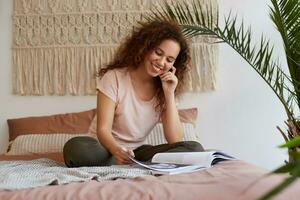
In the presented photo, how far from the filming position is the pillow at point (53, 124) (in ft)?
7.77

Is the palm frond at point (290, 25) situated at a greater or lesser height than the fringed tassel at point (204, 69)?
greater

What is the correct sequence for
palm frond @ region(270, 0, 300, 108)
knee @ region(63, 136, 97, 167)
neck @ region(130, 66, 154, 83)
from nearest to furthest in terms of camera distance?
knee @ region(63, 136, 97, 167)
neck @ region(130, 66, 154, 83)
palm frond @ region(270, 0, 300, 108)

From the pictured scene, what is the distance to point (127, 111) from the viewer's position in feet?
5.79

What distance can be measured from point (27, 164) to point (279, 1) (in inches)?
55.8

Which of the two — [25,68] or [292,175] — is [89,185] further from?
[25,68]

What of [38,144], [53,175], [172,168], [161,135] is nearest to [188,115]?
[161,135]

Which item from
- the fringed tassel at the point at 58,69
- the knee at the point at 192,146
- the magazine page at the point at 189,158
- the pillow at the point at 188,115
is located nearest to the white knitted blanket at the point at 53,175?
the magazine page at the point at 189,158

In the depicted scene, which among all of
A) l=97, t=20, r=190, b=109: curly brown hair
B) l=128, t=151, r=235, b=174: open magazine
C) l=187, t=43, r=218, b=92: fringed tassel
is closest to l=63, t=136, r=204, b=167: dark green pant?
l=128, t=151, r=235, b=174: open magazine

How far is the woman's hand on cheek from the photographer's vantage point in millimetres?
1832

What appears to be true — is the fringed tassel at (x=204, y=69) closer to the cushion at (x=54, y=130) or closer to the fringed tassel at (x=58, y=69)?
the cushion at (x=54, y=130)

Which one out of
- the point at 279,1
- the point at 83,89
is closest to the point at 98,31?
the point at 83,89

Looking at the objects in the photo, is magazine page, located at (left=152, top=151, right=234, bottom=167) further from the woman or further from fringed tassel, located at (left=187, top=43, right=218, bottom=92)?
fringed tassel, located at (left=187, top=43, right=218, bottom=92)

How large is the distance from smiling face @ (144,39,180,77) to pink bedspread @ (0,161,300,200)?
719 mm

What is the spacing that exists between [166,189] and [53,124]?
1.50 metres
